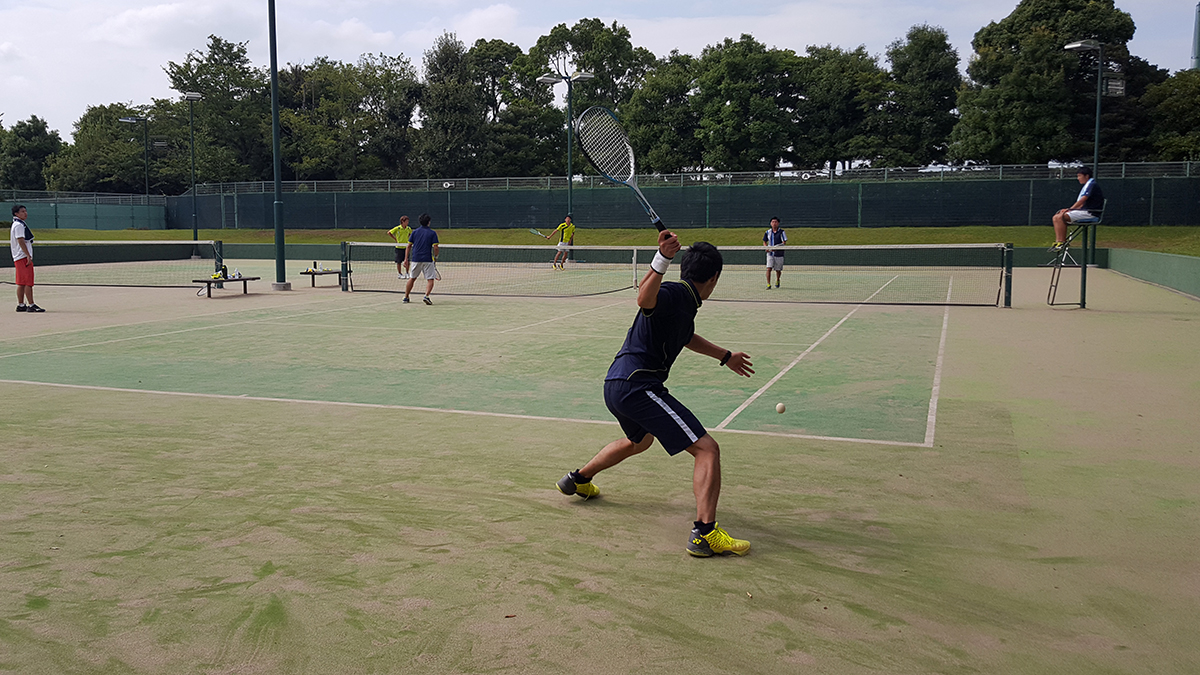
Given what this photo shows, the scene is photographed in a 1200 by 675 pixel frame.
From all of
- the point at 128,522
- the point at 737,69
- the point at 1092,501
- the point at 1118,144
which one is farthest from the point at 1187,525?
the point at 737,69

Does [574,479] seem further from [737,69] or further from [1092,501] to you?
[737,69]

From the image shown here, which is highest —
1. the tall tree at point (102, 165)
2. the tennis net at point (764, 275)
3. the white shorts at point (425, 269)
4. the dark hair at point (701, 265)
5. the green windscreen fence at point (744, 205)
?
the tall tree at point (102, 165)

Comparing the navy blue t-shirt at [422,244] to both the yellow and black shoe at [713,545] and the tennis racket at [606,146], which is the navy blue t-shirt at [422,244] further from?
the yellow and black shoe at [713,545]

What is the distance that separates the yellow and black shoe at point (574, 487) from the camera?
16.2ft

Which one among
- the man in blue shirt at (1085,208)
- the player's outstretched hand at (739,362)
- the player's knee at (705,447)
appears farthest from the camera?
the man in blue shirt at (1085,208)

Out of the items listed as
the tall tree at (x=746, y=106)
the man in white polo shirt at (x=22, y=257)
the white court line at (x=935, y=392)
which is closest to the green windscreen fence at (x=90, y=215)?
the tall tree at (x=746, y=106)

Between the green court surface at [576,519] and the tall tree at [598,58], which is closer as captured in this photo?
the green court surface at [576,519]

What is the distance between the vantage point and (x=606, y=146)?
6918 millimetres

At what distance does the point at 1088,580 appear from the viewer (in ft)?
12.6

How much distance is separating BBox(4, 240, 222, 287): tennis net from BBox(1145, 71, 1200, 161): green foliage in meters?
41.4

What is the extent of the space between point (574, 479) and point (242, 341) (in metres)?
7.84

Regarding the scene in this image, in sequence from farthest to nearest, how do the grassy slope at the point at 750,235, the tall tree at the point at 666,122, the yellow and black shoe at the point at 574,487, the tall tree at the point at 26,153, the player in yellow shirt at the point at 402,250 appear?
the tall tree at the point at 26,153
the tall tree at the point at 666,122
the grassy slope at the point at 750,235
the player in yellow shirt at the point at 402,250
the yellow and black shoe at the point at 574,487

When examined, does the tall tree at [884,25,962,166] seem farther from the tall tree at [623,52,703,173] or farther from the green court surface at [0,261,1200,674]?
the green court surface at [0,261,1200,674]

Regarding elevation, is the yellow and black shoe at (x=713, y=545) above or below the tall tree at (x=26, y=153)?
below
